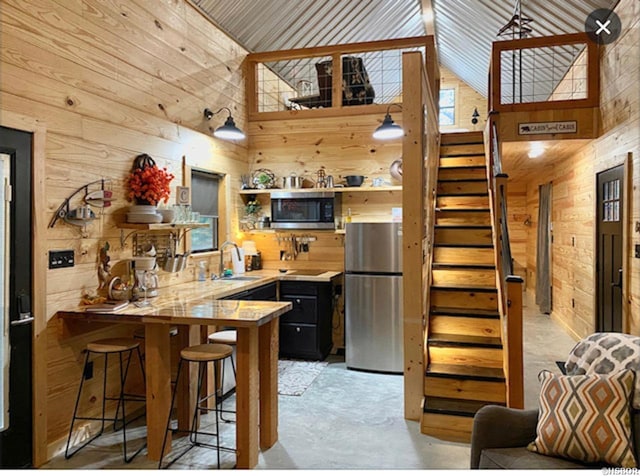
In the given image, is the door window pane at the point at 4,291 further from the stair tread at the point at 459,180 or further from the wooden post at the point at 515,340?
the stair tread at the point at 459,180

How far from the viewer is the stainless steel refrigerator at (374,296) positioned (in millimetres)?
4461

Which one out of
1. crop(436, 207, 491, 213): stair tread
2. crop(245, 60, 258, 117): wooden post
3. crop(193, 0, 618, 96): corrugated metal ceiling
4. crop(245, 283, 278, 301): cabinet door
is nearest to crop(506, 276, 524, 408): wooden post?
crop(245, 283, 278, 301): cabinet door

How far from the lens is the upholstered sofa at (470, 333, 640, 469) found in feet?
5.93

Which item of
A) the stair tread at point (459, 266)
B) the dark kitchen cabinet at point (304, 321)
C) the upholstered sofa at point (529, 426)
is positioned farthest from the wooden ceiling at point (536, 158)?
the upholstered sofa at point (529, 426)

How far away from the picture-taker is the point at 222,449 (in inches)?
109

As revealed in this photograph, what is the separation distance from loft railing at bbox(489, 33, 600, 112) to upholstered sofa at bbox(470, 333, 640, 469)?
343 centimetres

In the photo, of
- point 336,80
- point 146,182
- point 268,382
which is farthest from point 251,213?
point 268,382

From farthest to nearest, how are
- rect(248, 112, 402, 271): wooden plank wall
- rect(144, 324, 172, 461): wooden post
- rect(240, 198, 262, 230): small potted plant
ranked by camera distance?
rect(240, 198, 262, 230): small potted plant < rect(248, 112, 402, 271): wooden plank wall < rect(144, 324, 172, 461): wooden post

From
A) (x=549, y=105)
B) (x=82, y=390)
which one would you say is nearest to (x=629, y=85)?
(x=549, y=105)

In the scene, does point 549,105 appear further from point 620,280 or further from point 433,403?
point 433,403

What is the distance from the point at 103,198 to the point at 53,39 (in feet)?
3.36

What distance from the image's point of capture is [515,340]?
279cm

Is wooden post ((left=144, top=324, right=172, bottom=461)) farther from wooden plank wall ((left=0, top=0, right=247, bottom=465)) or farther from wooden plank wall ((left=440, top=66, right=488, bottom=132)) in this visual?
wooden plank wall ((left=440, top=66, right=488, bottom=132))

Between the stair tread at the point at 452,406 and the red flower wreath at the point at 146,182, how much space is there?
2589mm
